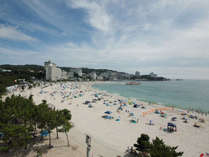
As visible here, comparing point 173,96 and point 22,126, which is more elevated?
point 22,126

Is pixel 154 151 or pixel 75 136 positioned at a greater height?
pixel 154 151

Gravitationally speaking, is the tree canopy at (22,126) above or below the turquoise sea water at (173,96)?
above

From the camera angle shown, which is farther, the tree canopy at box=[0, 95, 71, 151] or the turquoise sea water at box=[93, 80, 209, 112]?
the turquoise sea water at box=[93, 80, 209, 112]

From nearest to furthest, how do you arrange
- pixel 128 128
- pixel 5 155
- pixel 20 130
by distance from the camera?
pixel 20 130
pixel 5 155
pixel 128 128

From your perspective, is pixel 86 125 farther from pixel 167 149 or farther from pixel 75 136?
pixel 167 149

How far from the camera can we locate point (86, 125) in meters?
16.9

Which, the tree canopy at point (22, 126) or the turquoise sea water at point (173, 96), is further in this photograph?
the turquoise sea water at point (173, 96)

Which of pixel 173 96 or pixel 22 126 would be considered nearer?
pixel 22 126

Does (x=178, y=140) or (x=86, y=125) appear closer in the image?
(x=178, y=140)

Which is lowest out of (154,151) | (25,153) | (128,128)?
(128,128)

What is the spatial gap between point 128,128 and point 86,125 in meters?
6.51

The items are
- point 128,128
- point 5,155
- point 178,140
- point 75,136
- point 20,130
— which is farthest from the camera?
point 128,128

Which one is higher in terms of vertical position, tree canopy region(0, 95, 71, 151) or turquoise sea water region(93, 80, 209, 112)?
tree canopy region(0, 95, 71, 151)

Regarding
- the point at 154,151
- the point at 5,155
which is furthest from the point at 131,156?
the point at 5,155
